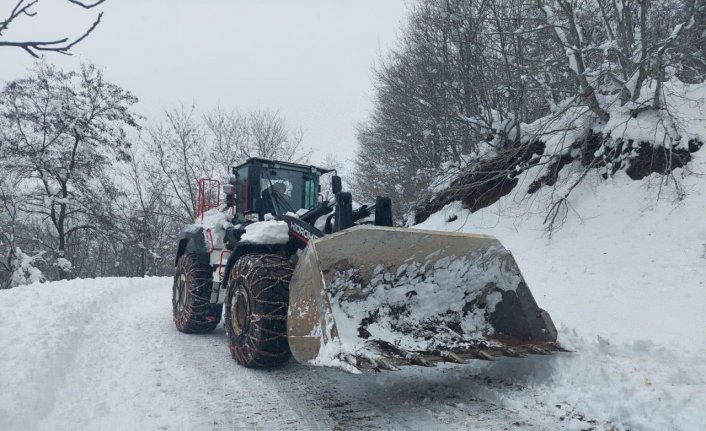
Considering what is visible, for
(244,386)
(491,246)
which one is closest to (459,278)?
(491,246)

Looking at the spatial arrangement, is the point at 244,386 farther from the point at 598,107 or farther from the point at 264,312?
the point at 598,107

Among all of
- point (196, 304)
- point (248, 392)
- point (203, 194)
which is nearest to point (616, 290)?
point (248, 392)

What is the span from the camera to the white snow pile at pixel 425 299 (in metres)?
4.13

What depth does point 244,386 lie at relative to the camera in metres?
4.52

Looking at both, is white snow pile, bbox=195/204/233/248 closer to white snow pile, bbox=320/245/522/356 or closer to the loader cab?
the loader cab

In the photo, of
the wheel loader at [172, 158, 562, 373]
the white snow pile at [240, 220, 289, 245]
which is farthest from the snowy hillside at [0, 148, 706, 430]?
the white snow pile at [240, 220, 289, 245]

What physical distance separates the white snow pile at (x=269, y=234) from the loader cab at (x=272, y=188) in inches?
40.5

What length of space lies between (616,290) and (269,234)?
14.5 feet

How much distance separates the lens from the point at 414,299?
4395mm

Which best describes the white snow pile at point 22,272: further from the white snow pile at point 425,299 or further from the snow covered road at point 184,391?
the white snow pile at point 425,299

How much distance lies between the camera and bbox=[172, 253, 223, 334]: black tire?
6953mm

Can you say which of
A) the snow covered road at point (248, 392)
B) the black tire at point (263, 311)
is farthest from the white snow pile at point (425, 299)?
the black tire at point (263, 311)

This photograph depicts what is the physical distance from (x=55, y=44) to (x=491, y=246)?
3700 mm

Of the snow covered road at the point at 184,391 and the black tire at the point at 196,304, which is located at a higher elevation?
the black tire at the point at 196,304
